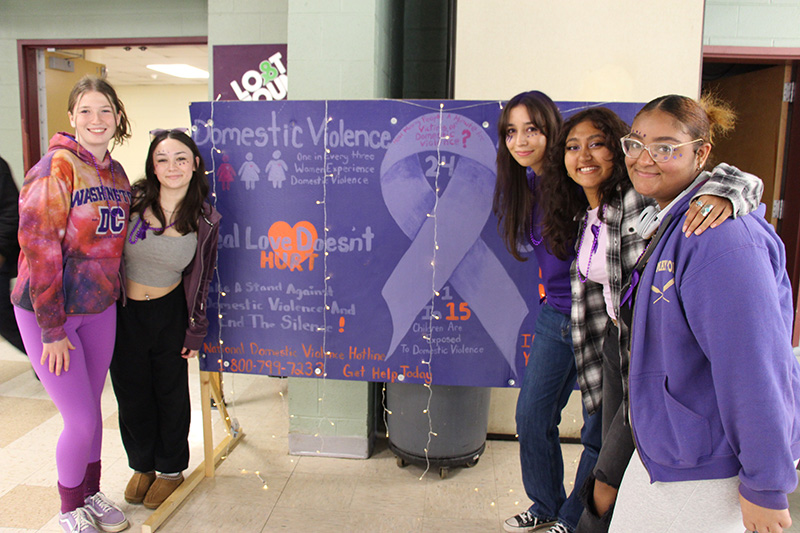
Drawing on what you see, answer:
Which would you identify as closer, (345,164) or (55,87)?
(345,164)

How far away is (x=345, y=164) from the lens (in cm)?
232

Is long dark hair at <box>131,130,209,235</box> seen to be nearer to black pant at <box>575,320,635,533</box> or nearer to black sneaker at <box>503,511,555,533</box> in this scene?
black pant at <box>575,320,635,533</box>

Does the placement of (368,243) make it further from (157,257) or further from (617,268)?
(617,268)

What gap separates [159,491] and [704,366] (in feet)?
7.01

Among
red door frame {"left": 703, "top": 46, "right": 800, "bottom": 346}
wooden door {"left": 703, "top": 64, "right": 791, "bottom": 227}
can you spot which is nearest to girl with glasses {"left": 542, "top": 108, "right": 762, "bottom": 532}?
wooden door {"left": 703, "top": 64, "right": 791, "bottom": 227}

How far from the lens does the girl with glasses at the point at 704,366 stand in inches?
38.0

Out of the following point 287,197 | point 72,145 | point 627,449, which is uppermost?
point 72,145

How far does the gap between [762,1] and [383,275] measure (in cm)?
321

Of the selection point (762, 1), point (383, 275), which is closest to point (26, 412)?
point (383, 275)

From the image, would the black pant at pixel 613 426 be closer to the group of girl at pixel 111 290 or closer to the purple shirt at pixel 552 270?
the purple shirt at pixel 552 270

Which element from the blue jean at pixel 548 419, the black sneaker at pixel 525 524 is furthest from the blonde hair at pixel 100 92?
the black sneaker at pixel 525 524

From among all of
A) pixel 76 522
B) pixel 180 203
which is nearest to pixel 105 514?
pixel 76 522

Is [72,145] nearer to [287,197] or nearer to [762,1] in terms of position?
[287,197]

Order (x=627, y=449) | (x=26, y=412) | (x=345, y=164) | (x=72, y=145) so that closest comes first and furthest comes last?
1. (x=627, y=449)
2. (x=72, y=145)
3. (x=345, y=164)
4. (x=26, y=412)
